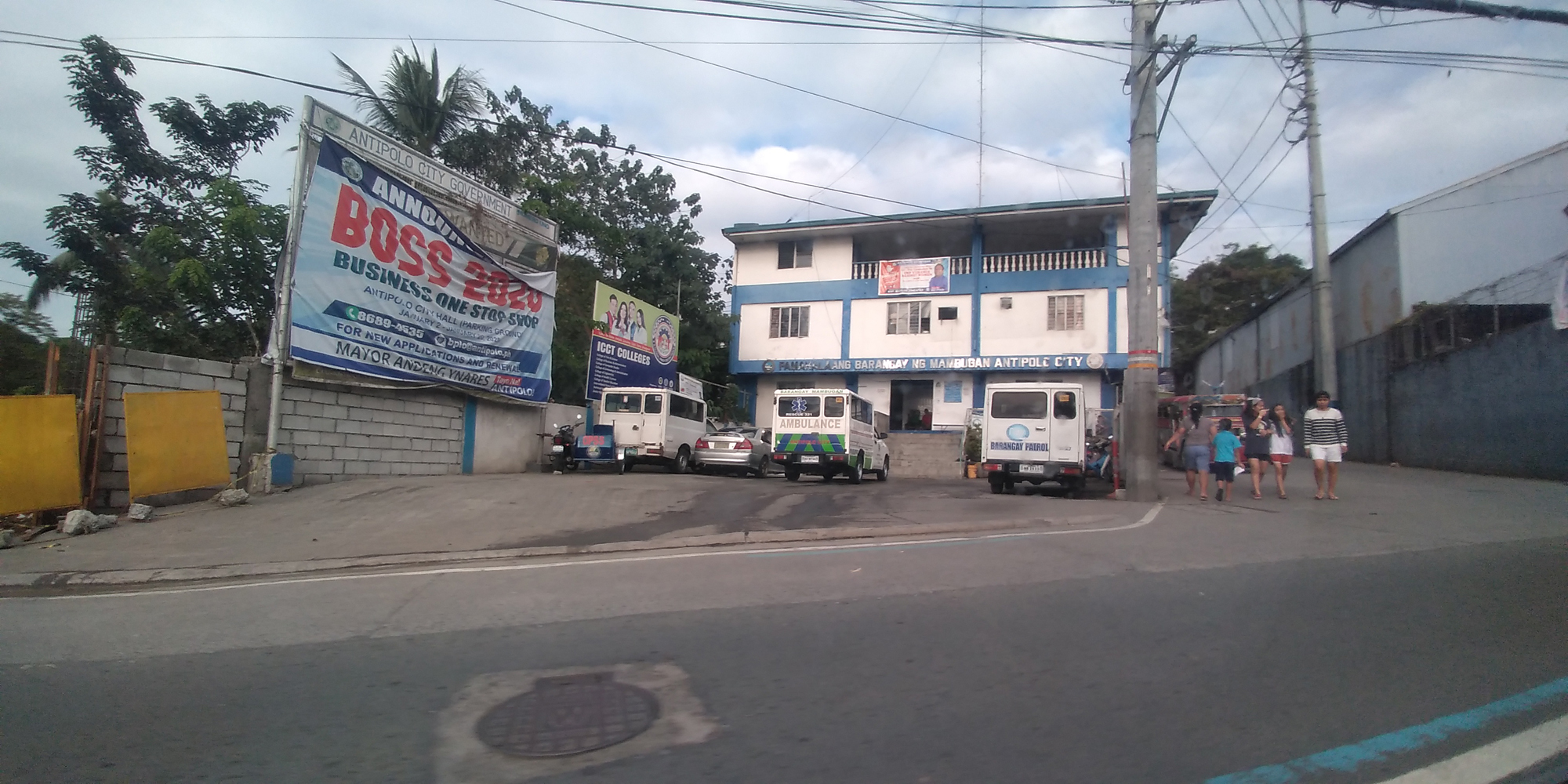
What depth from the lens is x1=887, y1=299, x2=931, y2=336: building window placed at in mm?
29219

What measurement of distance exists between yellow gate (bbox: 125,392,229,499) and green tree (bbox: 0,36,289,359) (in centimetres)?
575

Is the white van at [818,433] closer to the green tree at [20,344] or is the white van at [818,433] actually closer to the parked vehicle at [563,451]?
the parked vehicle at [563,451]

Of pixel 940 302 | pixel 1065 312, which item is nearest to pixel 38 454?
pixel 940 302

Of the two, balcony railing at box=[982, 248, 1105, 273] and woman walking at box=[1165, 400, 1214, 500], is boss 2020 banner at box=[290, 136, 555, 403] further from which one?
balcony railing at box=[982, 248, 1105, 273]

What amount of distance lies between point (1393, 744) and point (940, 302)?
26.0 metres

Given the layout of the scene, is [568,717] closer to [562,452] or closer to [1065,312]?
[562,452]

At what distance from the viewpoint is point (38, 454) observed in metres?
9.97

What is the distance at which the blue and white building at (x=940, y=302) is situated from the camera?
1075 inches

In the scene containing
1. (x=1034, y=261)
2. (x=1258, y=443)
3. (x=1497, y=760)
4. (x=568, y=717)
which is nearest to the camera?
(x=1497, y=760)

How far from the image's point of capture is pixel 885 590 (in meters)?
6.62

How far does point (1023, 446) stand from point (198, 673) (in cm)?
1388

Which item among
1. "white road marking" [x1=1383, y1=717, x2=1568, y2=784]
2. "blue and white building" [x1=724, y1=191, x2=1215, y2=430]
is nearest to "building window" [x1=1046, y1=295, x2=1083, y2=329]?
"blue and white building" [x1=724, y1=191, x2=1215, y2=430]

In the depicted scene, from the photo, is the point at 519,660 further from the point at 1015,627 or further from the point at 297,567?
the point at 297,567

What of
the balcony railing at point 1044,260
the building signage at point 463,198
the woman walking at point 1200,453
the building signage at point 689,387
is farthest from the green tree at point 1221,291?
the building signage at point 463,198
